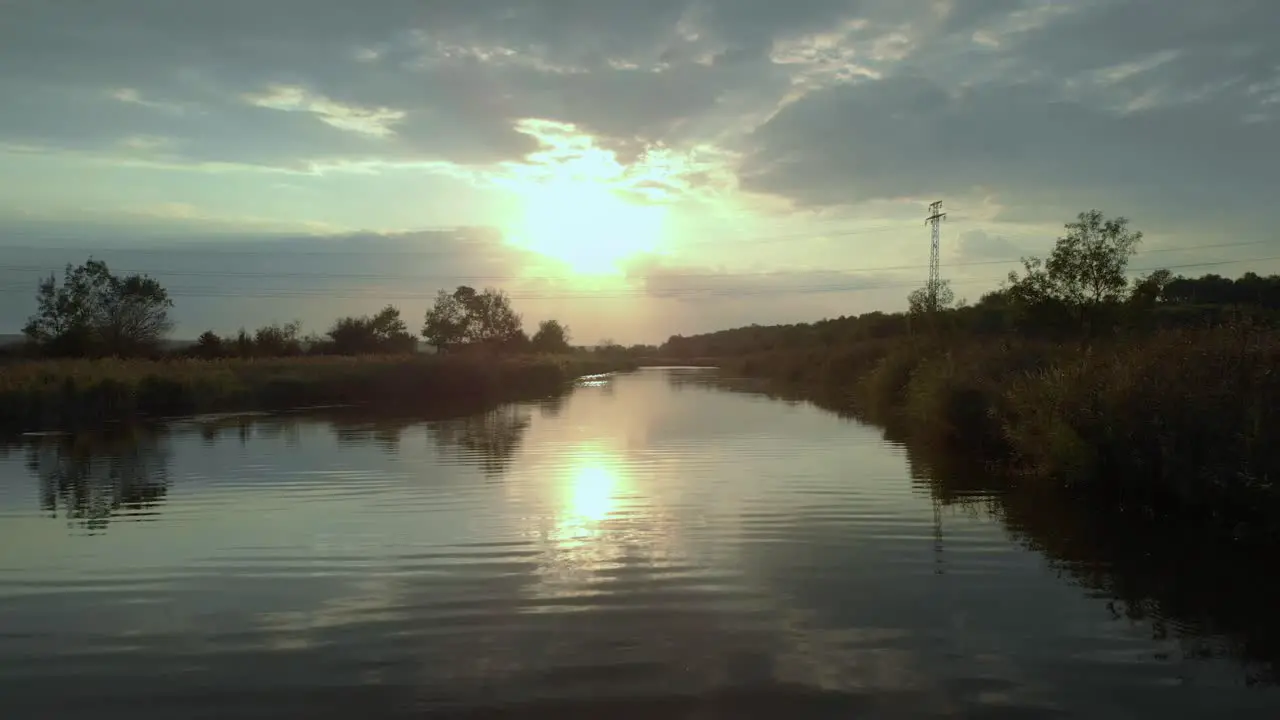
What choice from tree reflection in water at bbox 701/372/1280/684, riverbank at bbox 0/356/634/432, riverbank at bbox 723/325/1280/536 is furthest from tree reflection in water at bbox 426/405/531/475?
riverbank at bbox 723/325/1280/536

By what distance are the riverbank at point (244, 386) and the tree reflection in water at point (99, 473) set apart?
250 inches

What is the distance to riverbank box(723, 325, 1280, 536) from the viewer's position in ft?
33.4

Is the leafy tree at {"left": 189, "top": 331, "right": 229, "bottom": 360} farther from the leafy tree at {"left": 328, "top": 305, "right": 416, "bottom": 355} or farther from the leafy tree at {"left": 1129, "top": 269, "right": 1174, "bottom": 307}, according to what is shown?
the leafy tree at {"left": 1129, "top": 269, "right": 1174, "bottom": 307}

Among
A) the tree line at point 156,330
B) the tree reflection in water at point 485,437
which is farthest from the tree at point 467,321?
the tree reflection in water at point 485,437

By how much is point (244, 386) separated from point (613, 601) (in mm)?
35406

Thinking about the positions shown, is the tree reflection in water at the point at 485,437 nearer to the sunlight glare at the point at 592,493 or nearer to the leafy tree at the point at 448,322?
the sunlight glare at the point at 592,493

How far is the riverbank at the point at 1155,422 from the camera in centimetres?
1018

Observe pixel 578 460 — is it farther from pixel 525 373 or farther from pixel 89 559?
pixel 525 373

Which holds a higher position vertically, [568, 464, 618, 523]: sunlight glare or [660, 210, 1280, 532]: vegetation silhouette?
[660, 210, 1280, 532]: vegetation silhouette

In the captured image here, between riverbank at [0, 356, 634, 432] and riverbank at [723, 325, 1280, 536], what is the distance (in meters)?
24.1

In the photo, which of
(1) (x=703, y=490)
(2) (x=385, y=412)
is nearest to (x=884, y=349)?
(2) (x=385, y=412)

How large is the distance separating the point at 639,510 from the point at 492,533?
2.46 metres

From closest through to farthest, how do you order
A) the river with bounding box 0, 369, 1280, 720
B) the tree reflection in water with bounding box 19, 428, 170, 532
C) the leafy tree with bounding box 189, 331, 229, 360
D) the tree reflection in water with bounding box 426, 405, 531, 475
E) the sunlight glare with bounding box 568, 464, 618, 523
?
the river with bounding box 0, 369, 1280, 720
the sunlight glare with bounding box 568, 464, 618, 523
the tree reflection in water with bounding box 19, 428, 170, 532
the tree reflection in water with bounding box 426, 405, 531, 475
the leafy tree with bounding box 189, 331, 229, 360

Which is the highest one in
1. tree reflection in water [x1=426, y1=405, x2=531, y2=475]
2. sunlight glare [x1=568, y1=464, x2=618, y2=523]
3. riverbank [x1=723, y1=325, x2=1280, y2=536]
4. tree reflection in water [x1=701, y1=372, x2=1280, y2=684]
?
riverbank [x1=723, y1=325, x2=1280, y2=536]
